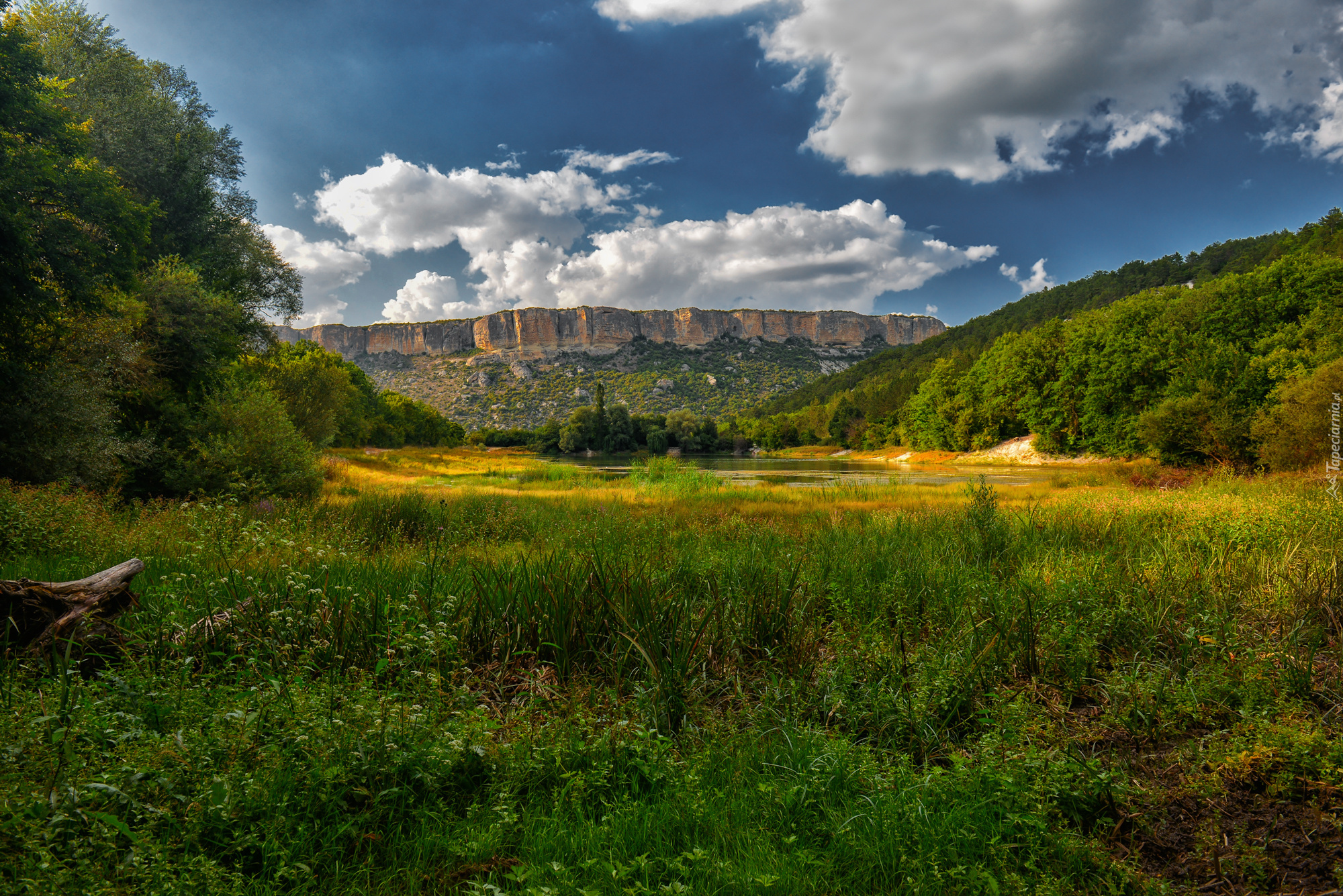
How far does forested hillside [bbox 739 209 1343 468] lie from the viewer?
72.4ft

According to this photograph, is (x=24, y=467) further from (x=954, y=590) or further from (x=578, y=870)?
(x=954, y=590)

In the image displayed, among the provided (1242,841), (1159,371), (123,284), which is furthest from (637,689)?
(1159,371)

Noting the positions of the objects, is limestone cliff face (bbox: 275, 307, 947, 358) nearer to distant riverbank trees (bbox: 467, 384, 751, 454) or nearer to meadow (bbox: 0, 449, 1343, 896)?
distant riverbank trees (bbox: 467, 384, 751, 454)

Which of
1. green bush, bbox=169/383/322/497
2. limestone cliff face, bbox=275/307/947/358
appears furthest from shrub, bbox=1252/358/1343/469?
limestone cliff face, bbox=275/307/947/358

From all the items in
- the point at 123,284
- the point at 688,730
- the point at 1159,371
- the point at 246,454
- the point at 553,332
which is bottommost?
the point at 688,730

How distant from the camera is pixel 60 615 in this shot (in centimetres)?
396

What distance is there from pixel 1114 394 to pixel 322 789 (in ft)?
178

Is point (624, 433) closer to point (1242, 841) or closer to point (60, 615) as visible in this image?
point (60, 615)

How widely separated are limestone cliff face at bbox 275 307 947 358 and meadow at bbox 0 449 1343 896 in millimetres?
162281

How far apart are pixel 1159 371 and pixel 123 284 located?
5694 centimetres

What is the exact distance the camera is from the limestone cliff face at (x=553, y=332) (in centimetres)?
16812

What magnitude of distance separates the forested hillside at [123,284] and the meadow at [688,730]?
9.05 m

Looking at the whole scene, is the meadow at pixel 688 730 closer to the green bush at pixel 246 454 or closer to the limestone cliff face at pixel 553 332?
the green bush at pixel 246 454

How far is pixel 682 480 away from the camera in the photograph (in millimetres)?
20250
